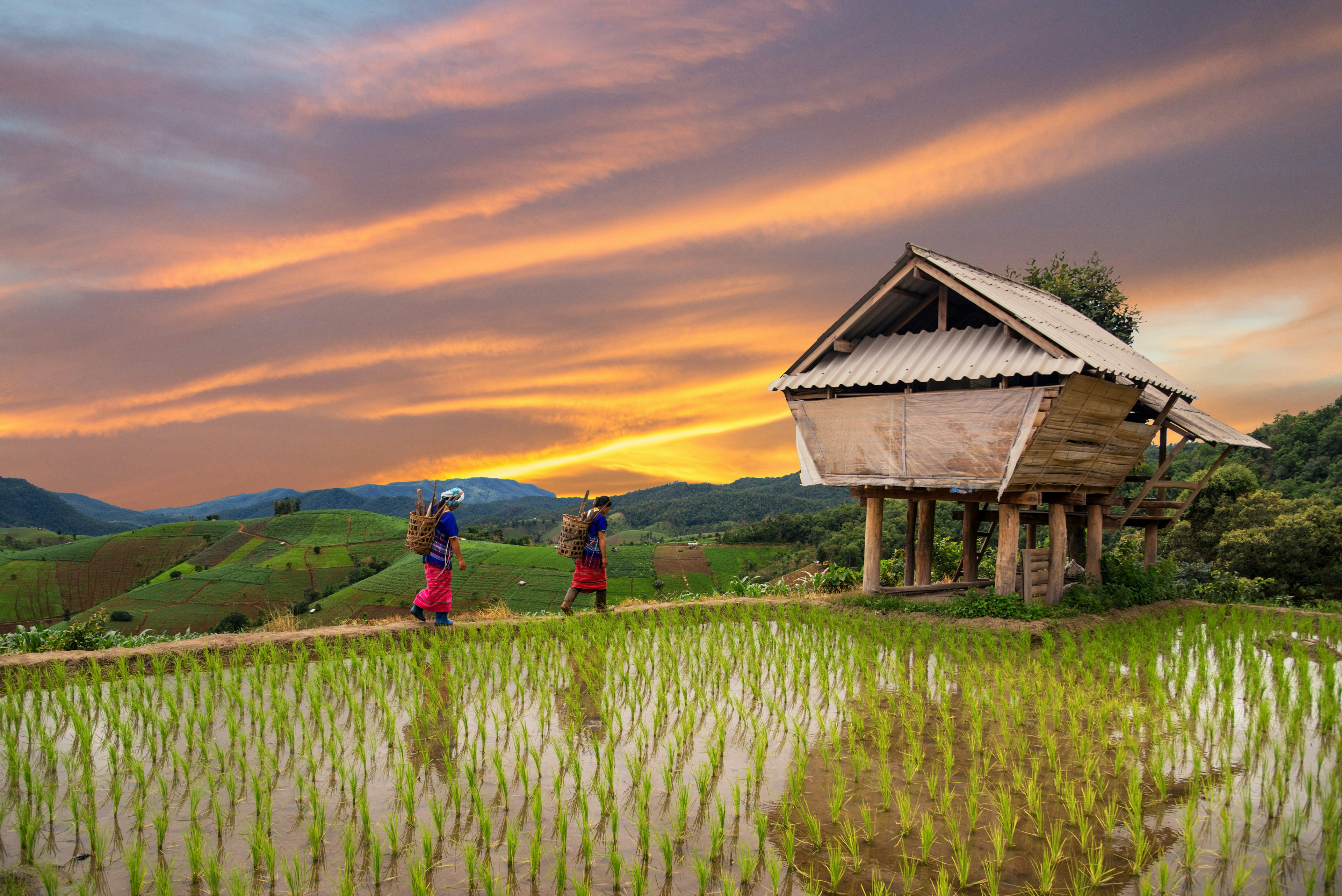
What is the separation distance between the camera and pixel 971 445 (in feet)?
36.8

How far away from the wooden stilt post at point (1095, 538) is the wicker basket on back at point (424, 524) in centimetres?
1191

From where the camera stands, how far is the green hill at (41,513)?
149875mm

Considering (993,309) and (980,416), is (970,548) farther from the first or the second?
(993,309)

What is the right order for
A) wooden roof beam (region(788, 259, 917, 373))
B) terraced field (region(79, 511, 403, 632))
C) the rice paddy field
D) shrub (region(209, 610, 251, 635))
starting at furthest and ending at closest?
terraced field (region(79, 511, 403, 632))
shrub (region(209, 610, 251, 635))
wooden roof beam (region(788, 259, 917, 373))
the rice paddy field

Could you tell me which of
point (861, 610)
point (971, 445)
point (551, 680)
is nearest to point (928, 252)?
point (971, 445)

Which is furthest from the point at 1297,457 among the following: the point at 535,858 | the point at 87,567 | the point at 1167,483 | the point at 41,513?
the point at 41,513

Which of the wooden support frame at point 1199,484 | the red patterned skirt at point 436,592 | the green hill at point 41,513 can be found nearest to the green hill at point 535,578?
the wooden support frame at point 1199,484

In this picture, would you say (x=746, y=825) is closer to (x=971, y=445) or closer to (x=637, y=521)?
(x=971, y=445)

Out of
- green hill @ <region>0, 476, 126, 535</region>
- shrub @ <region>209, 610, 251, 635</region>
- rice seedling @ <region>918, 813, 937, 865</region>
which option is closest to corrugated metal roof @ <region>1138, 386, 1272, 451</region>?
rice seedling @ <region>918, 813, 937, 865</region>

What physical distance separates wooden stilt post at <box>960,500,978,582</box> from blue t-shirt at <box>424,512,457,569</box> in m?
9.98

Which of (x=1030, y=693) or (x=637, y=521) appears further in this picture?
(x=637, y=521)

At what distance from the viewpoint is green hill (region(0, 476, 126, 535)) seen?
14988 cm

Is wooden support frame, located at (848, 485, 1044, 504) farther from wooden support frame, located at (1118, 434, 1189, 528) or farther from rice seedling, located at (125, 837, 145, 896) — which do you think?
rice seedling, located at (125, 837, 145, 896)

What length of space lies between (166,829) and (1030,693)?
7315 mm
